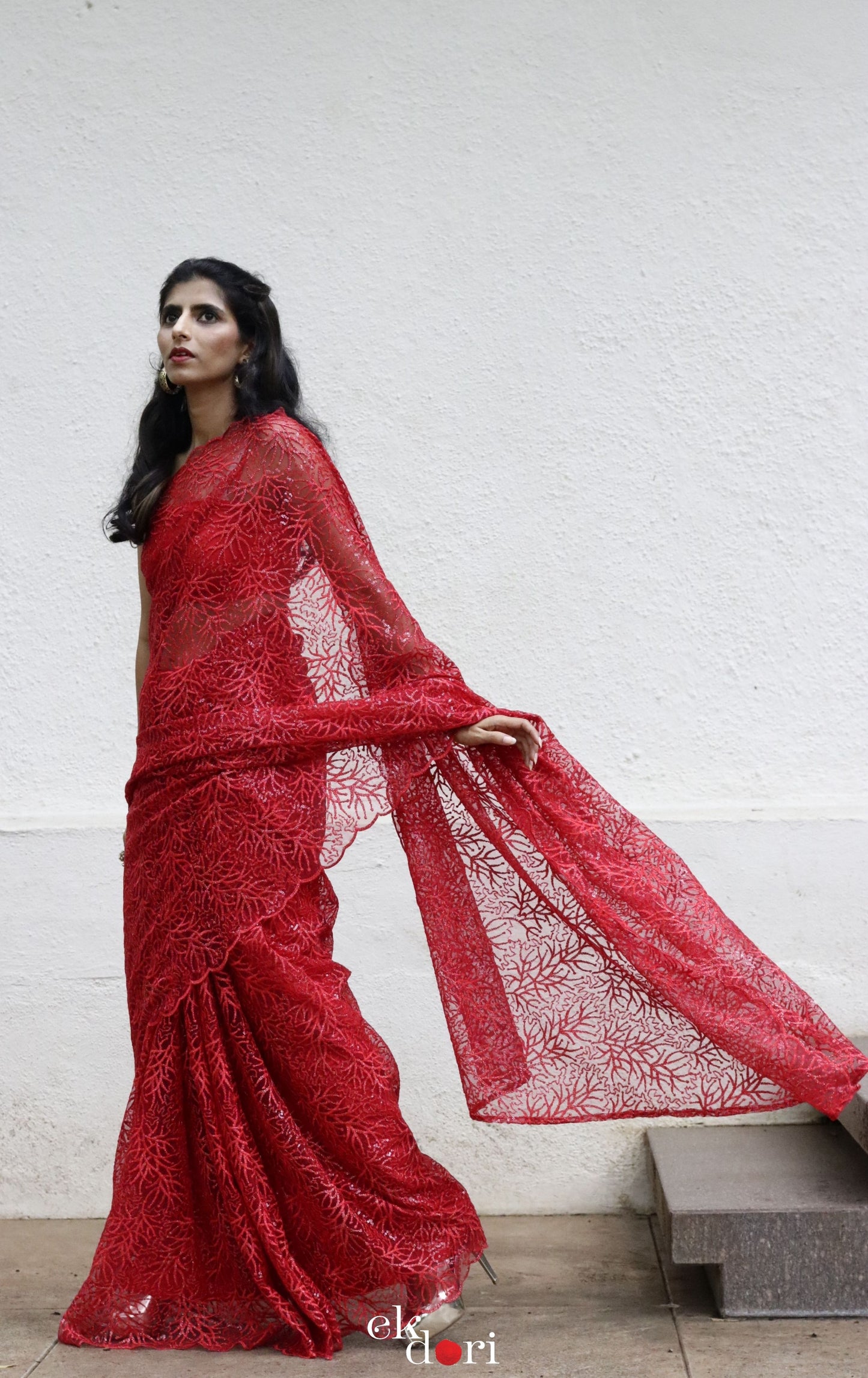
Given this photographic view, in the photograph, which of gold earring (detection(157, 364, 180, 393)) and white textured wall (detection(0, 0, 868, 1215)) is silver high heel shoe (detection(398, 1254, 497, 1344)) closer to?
white textured wall (detection(0, 0, 868, 1215))

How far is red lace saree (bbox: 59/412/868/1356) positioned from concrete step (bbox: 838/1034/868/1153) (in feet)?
1.10

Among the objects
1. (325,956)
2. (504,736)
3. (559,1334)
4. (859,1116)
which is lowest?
(559,1334)

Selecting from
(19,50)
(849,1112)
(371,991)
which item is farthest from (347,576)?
(19,50)

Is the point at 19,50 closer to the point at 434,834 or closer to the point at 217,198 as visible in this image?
the point at 217,198

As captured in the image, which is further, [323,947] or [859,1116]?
[859,1116]

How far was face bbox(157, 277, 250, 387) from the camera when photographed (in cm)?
237

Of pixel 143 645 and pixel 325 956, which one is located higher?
pixel 143 645

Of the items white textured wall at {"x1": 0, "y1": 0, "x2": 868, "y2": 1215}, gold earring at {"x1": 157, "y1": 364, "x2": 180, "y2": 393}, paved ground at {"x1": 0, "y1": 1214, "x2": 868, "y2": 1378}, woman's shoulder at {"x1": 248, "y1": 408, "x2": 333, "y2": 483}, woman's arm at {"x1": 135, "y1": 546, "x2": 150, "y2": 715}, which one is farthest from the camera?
white textured wall at {"x1": 0, "y1": 0, "x2": 868, "y2": 1215}

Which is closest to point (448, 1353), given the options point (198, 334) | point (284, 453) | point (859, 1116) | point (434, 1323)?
point (434, 1323)

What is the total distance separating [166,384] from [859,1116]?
1919mm

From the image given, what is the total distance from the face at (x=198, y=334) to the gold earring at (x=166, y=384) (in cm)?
2

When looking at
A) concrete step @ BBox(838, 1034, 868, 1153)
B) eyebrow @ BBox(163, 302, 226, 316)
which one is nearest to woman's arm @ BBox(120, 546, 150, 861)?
eyebrow @ BBox(163, 302, 226, 316)

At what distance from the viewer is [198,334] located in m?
2.37

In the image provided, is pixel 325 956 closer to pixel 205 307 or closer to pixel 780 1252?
pixel 780 1252
